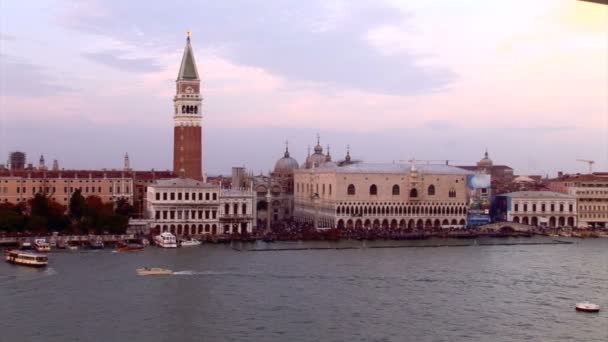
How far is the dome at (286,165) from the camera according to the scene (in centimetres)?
2509

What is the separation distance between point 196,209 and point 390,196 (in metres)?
5.01

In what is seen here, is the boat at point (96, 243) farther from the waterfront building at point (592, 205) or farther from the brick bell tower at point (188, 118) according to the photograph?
the waterfront building at point (592, 205)

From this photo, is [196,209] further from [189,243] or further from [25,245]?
[25,245]

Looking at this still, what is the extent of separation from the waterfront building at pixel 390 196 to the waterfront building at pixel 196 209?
105 inches

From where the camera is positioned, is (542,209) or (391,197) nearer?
(391,197)

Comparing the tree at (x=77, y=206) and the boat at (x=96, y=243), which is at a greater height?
the tree at (x=77, y=206)

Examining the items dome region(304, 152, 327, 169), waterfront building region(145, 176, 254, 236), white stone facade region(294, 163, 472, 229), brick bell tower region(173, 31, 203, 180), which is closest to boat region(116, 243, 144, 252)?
waterfront building region(145, 176, 254, 236)

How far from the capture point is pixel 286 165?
82.6 ft

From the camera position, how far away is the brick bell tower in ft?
64.5

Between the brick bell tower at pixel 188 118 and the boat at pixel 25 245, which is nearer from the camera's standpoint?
the boat at pixel 25 245

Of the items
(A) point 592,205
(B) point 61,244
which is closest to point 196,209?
(B) point 61,244

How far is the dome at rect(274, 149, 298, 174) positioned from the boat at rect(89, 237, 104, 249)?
10.3 meters

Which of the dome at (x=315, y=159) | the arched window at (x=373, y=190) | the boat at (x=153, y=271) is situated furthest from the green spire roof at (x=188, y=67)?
the boat at (x=153, y=271)

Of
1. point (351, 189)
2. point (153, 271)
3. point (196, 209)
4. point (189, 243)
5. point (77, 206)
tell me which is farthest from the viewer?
point (351, 189)
